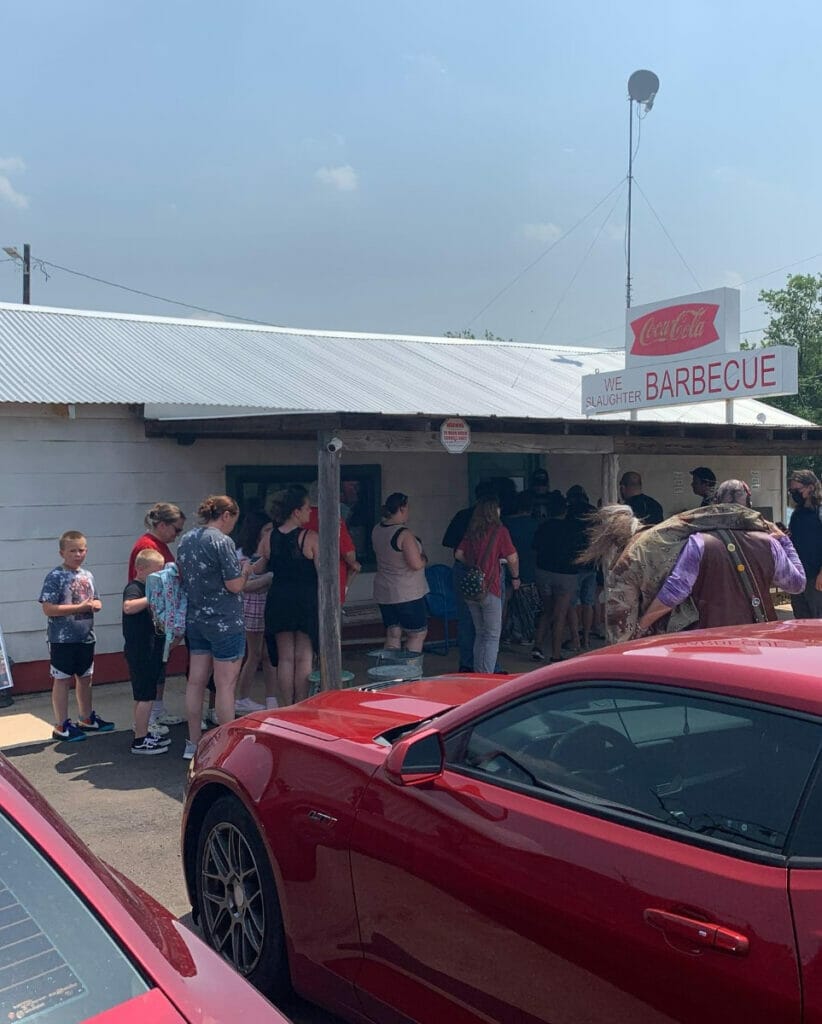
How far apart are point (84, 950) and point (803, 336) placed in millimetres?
36054

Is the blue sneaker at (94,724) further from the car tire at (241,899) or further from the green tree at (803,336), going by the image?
the green tree at (803,336)

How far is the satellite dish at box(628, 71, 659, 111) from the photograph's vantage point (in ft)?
60.9

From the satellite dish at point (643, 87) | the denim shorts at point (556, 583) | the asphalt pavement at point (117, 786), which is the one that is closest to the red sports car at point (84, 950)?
the asphalt pavement at point (117, 786)

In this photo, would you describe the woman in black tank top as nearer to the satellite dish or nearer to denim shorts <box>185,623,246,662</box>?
denim shorts <box>185,623,246,662</box>

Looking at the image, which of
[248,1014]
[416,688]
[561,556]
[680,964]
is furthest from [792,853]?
[561,556]

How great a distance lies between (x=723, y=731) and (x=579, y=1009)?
747mm

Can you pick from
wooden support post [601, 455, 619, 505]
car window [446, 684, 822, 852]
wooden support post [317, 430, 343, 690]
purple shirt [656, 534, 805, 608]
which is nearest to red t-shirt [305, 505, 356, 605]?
wooden support post [317, 430, 343, 690]

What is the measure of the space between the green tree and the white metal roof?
20.6 metres

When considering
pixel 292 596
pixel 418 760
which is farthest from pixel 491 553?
pixel 418 760

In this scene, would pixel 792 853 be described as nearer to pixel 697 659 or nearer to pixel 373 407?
pixel 697 659

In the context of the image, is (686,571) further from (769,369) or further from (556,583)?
(769,369)

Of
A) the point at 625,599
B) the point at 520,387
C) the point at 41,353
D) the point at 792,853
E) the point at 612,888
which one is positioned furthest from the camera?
the point at 520,387

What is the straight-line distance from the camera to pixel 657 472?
45.3 feet

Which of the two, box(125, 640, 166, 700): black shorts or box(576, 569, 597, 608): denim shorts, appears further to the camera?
box(576, 569, 597, 608): denim shorts
